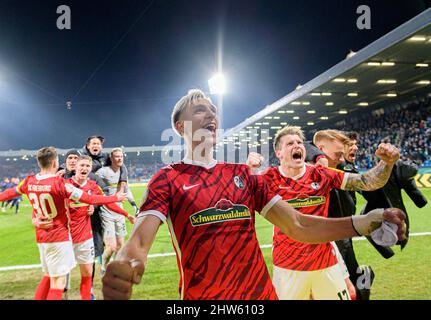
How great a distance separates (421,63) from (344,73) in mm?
4216

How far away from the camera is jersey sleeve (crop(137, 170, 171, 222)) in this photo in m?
1.89

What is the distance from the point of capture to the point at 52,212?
4590mm

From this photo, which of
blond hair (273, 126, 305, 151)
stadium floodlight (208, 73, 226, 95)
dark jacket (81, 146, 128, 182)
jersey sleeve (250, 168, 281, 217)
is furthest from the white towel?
stadium floodlight (208, 73, 226, 95)

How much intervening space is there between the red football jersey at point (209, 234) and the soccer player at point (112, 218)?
495 cm

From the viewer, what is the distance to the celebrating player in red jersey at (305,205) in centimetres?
332

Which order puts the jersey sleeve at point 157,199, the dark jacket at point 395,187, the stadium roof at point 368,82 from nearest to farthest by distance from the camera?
the jersey sleeve at point 157,199
the dark jacket at point 395,187
the stadium roof at point 368,82

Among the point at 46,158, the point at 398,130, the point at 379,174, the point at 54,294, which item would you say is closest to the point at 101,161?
the point at 46,158

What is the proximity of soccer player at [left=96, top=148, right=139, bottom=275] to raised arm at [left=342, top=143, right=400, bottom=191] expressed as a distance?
14.4ft

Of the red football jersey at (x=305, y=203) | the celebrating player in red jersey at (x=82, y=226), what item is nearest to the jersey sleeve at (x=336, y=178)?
the red football jersey at (x=305, y=203)

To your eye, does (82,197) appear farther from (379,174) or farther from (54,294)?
(379,174)

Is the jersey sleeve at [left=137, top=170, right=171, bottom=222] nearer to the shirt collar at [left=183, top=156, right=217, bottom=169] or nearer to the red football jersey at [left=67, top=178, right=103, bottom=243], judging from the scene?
the shirt collar at [left=183, top=156, right=217, bottom=169]

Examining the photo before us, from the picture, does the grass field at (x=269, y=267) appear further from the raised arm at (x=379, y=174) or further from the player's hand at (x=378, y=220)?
the player's hand at (x=378, y=220)
